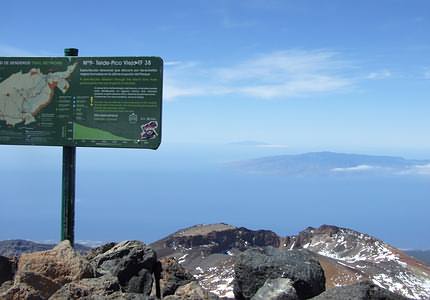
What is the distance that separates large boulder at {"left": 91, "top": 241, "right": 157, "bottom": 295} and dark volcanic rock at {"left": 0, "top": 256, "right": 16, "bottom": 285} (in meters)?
1.52

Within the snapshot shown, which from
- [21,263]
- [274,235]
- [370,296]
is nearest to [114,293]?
[21,263]

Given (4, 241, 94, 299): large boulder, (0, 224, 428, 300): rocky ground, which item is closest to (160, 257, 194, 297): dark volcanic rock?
(0, 224, 428, 300): rocky ground

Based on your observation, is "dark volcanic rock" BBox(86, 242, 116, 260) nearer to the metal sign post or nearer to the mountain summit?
the metal sign post

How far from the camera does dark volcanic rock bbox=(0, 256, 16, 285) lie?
11203 millimetres

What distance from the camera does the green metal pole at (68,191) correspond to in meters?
13.2

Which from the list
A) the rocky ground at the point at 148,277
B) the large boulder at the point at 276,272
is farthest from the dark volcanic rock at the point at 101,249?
the large boulder at the point at 276,272

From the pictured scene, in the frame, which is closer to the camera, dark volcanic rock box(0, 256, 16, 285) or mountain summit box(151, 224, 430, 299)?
dark volcanic rock box(0, 256, 16, 285)

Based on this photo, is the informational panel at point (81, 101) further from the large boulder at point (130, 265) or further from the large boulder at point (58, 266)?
the large boulder at point (58, 266)

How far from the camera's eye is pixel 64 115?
516 inches

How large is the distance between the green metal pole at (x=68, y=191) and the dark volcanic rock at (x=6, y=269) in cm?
199

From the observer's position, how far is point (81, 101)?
1294 cm

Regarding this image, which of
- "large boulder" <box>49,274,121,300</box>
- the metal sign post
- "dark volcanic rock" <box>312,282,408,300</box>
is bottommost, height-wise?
"large boulder" <box>49,274,121,300</box>

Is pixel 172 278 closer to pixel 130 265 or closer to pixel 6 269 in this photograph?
pixel 130 265

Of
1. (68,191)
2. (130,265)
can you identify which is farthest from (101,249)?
(130,265)
